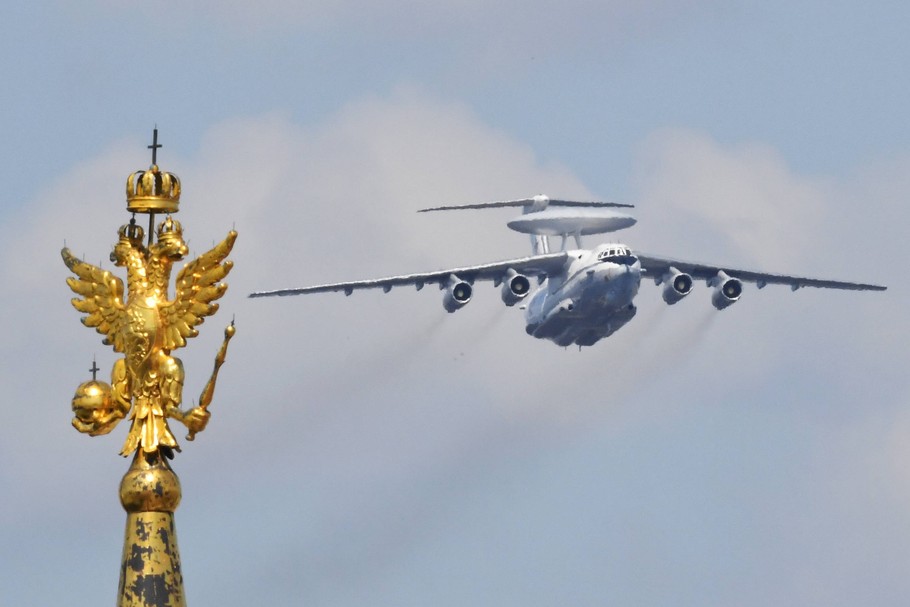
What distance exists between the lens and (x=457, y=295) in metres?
101

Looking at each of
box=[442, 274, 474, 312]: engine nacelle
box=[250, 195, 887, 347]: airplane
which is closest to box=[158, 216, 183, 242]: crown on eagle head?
box=[250, 195, 887, 347]: airplane

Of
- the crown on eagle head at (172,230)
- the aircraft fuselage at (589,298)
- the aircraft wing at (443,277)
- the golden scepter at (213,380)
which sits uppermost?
the aircraft wing at (443,277)

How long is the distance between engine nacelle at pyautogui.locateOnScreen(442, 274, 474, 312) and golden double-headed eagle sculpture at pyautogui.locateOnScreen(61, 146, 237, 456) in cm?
8626

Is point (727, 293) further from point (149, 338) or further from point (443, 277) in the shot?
point (149, 338)

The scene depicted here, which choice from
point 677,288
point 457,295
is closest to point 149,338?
point 457,295

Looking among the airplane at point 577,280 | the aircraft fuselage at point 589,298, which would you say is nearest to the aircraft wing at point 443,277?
the airplane at point 577,280

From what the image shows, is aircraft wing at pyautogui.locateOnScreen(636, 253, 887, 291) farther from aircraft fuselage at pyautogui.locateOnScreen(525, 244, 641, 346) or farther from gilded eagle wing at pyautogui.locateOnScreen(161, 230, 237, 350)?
gilded eagle wing at pyautogui.locateOnScreen(161, 230, 237, 350)

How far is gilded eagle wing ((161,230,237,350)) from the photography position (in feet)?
47.2

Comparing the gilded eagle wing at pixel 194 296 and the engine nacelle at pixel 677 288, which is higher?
the engine nacelle at pixel 677 288

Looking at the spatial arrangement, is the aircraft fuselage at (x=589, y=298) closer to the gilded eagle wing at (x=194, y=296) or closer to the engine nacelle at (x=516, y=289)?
the engine nacelle at (x=516, y=289)

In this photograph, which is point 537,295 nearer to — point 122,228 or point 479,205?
point 479,205

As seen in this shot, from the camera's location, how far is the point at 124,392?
1457 cm

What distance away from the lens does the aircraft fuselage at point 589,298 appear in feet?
302

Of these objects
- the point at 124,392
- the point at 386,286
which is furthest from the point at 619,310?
the point at 124,392
